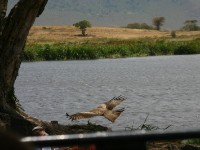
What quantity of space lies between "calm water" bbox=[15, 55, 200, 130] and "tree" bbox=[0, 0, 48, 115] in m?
6.51

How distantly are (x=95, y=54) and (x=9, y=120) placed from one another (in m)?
67.4

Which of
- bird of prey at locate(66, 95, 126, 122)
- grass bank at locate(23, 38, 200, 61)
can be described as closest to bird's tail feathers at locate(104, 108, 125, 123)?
bird of prey at locate(66, 95, 126, 122)

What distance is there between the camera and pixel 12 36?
14414mm

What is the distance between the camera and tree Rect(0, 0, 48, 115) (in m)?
→ 14.4

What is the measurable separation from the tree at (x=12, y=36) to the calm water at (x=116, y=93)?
256 inches

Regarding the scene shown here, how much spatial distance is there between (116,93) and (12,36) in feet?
100

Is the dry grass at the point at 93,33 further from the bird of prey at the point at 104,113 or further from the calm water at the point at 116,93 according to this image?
the bird of prey at the point at 104,113

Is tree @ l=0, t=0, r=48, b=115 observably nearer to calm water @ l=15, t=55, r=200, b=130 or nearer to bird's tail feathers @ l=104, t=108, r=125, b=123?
bird's tail feathers @ l=104, t=108, r=125, b=123

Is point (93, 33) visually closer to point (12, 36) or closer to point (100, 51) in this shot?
point (100, 51)

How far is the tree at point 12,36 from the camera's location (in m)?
14.4

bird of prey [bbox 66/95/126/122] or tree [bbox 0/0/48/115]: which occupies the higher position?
tree [bbox 0/0/48/115]

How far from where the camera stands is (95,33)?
551ft

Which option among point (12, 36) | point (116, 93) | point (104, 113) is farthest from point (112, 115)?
point (116, 93)

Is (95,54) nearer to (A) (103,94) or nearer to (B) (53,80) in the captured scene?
(B) (53,80)
